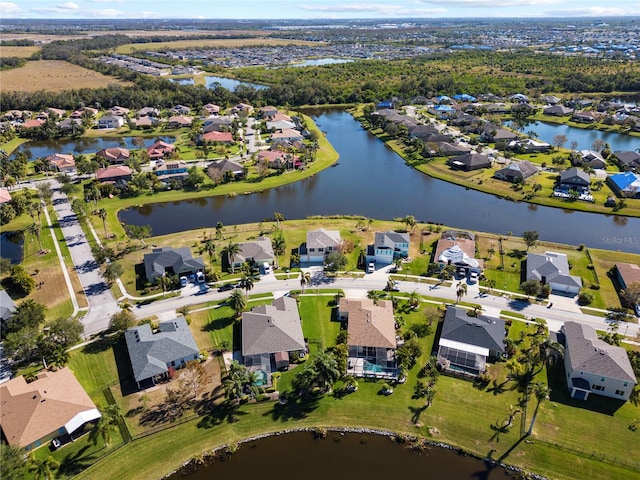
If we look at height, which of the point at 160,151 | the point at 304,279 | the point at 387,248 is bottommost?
the point at 304,279

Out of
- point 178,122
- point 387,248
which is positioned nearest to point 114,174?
point 178,122

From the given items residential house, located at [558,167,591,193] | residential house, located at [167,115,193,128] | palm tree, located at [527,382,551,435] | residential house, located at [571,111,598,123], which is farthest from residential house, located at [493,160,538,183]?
residential house, located at [167,115,193,128]

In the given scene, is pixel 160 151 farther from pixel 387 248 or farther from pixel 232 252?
pixel 387 248

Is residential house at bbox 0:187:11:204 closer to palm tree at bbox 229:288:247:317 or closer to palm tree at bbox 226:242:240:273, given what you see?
palm tree at bbox 226:242:240:273

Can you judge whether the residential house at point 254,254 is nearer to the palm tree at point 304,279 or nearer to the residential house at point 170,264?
the residential house at point 170,264

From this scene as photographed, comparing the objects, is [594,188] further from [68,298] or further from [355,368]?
[68,298]

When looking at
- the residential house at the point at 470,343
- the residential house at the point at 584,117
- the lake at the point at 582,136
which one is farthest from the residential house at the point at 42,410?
the residential house at the point at 584,117
